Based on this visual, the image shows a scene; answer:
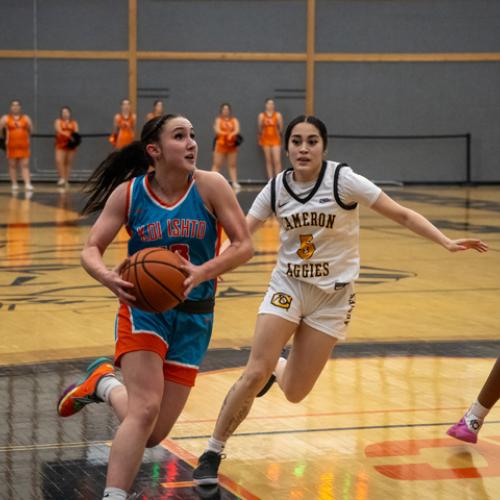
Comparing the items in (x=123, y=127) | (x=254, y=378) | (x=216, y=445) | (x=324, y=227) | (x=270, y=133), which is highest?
(x=123, y=127)

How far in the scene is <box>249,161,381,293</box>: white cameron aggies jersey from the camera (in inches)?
237

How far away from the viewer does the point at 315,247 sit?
606 cm

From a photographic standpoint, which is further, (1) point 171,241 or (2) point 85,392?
(2) point 85,392

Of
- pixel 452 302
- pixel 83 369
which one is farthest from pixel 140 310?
pixel 452 302

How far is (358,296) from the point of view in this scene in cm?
1155

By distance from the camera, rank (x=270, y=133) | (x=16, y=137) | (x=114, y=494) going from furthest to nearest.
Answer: (x=270, y=133), (x=16, y=137), (x=114, y=494)

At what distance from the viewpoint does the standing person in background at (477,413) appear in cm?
624

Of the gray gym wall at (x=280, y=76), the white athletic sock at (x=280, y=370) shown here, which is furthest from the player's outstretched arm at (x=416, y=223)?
the gray gym wall at (x=280, y=76)

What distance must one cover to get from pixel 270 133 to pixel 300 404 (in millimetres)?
20788

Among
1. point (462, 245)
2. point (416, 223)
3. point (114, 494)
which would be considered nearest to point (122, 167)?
point (416, 223)

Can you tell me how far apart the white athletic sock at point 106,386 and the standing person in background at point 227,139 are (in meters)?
20.7

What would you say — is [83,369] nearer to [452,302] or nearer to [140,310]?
[140,310]

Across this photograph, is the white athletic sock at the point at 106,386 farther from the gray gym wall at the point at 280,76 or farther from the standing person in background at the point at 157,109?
the gray gym wall at the point at 280,76

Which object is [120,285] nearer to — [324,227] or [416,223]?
[324,227]
